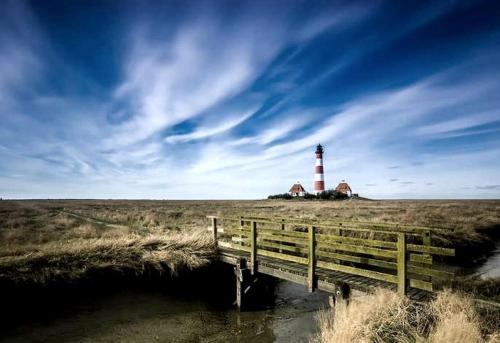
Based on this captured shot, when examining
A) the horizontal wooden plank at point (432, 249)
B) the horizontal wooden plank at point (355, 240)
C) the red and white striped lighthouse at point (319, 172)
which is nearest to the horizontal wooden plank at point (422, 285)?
the horizontal wooden plank at point (432, 249)

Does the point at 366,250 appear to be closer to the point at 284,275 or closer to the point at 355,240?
the point at 355,240

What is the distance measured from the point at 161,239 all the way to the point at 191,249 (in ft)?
3.97

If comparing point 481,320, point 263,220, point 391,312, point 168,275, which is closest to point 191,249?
point 168,275

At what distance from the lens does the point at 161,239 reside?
1177 cm

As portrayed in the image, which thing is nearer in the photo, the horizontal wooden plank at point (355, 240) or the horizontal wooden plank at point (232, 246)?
the horizontal wooden plank at point (355, 240)

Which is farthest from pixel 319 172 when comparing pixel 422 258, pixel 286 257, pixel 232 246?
pixel 422 258

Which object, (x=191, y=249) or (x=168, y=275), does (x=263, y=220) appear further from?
(x=168, y=275)

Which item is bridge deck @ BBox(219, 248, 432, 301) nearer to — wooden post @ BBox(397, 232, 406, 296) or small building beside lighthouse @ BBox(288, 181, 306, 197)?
wooden post @ BBox(397, 232, 406, 296)

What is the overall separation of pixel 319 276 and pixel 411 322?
2.89 metres

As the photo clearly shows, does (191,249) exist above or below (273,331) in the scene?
above

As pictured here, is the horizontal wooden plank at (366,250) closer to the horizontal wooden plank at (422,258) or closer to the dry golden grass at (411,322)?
the horizontal wooden plank at (422,258)

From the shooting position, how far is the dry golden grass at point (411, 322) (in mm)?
4723

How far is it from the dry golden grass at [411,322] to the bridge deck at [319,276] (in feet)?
2.32

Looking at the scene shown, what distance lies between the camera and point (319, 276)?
8297mm
